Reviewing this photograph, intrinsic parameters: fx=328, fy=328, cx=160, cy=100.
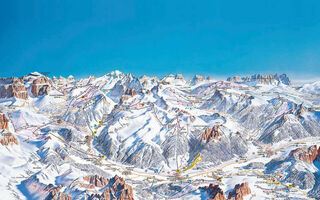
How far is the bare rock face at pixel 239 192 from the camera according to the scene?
381 ft

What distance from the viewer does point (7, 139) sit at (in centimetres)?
15612

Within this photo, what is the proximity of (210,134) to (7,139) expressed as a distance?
4095 inches

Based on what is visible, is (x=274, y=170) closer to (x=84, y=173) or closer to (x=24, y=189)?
(x=84, y=173)

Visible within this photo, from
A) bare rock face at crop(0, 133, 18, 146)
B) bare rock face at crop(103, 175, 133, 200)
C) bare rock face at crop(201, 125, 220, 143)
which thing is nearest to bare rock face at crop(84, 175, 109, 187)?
bare rock face at crop(103, 175, 133, 200)

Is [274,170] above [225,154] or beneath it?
beneath

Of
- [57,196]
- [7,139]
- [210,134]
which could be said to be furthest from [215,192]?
[7,139]

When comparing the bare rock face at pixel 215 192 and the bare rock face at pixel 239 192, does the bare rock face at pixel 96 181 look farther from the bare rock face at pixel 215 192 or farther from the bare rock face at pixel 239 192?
the bare rock face at pixel 239 192

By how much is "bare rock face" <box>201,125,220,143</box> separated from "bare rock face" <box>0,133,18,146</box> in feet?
318

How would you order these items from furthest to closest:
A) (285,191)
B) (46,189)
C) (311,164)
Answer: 1. (311,164)
2. (285,191)
3. (46,189)

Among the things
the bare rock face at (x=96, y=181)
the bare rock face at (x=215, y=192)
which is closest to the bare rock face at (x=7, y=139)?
the bare rock face at (x=96, y=181)

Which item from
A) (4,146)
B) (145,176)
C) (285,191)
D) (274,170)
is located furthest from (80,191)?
(274,170)

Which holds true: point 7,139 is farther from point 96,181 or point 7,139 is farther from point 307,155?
point 307,155

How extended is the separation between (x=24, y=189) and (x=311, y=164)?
120379mm

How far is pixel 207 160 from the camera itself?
554 ft
